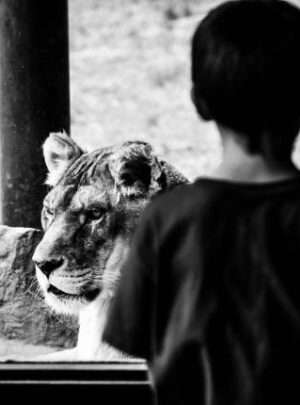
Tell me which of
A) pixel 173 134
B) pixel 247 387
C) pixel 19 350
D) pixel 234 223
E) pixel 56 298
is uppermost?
pixel 234 223

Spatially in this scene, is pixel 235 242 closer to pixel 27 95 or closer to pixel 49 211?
pixel 49 211

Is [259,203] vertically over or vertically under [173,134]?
over

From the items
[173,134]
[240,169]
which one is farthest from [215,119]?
[173,134]

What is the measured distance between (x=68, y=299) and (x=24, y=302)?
13 centimetres

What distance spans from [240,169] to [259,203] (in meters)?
0.05

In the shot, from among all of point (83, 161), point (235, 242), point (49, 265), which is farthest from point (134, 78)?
point (235, 242)

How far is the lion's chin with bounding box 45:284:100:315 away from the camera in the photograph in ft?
5.92

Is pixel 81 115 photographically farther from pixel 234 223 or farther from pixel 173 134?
pixel 234 223

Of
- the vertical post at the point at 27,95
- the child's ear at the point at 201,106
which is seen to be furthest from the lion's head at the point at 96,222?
the child's ear at the point at 201,106

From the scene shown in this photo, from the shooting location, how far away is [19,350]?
1.86 metres

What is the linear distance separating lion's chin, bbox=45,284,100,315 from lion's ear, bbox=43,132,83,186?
25cm

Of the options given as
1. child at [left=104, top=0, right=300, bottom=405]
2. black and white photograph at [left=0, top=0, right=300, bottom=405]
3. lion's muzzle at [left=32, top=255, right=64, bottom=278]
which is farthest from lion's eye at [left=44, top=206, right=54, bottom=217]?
child at [left=104, top=0, right=300, bottom=405]

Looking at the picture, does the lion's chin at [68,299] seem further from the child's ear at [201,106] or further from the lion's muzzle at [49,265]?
the child's ear at [201,106]

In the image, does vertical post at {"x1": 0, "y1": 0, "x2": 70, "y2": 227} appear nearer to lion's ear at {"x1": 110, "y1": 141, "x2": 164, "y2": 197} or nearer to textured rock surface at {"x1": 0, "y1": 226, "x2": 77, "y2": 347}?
textured rock surface at {"x1": 0, "y1": 226, "x2": 77, "y2": 347}
